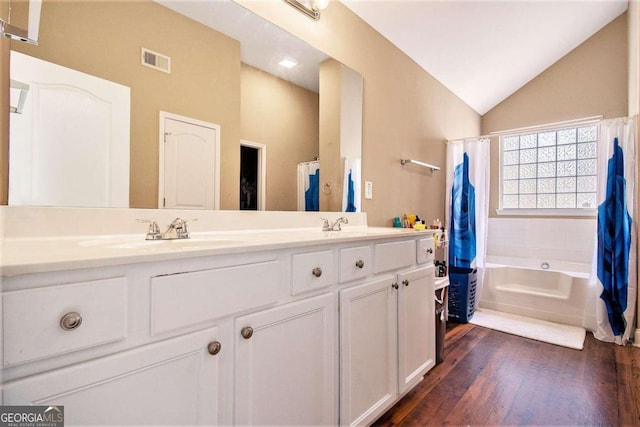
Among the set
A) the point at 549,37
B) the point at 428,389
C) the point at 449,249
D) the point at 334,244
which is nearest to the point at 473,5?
the point at 549,37

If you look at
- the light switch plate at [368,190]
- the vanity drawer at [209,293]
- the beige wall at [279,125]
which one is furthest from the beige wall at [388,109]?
the vanity drawer at [209,293]

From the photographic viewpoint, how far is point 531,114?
387cm

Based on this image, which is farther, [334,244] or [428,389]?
[428,389]

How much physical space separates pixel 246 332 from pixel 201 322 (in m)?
0.15

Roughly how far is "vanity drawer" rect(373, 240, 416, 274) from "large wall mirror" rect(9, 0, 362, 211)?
57 cm

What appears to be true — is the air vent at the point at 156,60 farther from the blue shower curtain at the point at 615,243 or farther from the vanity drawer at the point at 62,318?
the blue shower curtain at the point at 615,243

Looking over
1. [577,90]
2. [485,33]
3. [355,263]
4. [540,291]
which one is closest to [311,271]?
[355,263]

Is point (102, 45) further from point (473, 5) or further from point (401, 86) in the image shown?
point (473, 5)

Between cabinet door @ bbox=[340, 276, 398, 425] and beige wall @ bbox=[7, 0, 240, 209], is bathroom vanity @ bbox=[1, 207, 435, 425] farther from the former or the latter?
beige wall @ bbox=[7, 0, 240, 209]

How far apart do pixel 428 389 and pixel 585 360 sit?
→ 1.23 meters

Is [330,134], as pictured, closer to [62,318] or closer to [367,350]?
[367,350]

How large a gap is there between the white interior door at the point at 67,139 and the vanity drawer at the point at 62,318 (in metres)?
Answer: 0.57

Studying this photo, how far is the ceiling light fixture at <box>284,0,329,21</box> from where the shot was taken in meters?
1.70

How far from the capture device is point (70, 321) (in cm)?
59
